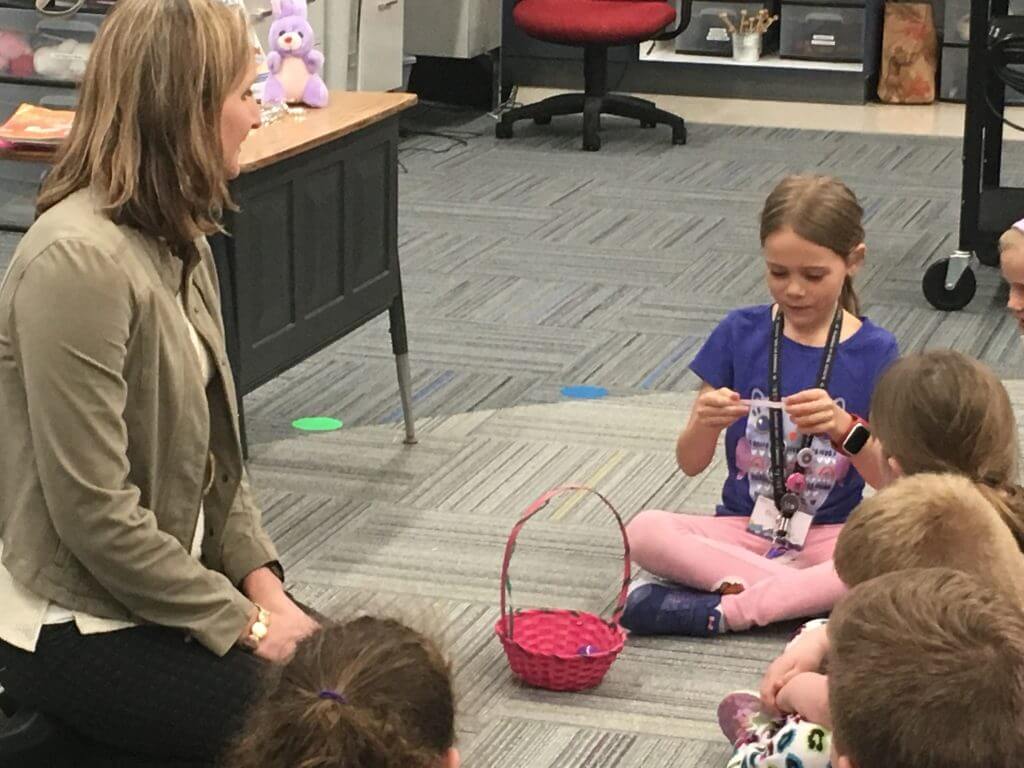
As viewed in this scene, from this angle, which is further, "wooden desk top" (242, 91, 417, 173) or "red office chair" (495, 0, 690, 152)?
"red office chair" (495, 0, 690, 152)

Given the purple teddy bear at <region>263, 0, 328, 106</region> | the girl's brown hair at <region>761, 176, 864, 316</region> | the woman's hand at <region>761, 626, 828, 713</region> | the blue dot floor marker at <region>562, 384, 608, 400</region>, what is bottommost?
the blue dot floor marker at <region>562, 384, 608, 400</region>

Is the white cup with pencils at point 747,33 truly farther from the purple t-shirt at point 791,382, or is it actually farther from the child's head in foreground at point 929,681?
the child's head in foreground at point 929,681

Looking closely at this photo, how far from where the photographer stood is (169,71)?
1.77m

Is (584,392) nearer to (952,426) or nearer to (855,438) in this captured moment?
(855,438)

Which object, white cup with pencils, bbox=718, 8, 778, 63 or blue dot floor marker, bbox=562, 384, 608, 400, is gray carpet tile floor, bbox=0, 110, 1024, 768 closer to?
blue dot floor marker, bbox=562, 384, 608, 400

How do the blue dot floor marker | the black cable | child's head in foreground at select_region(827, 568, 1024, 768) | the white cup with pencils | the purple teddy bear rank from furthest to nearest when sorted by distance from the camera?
the white cup with pencils → the black cable → the blue dot floor marker → the purple teddy bear → child's head in foreground at select_region(827, 568, 1024, 768)

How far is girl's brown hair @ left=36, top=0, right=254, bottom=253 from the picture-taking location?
5.81ft

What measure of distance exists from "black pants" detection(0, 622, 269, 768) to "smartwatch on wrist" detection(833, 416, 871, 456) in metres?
1.04

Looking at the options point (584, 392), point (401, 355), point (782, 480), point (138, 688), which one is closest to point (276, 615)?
point (138, 688)

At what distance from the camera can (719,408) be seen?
2.58 metres

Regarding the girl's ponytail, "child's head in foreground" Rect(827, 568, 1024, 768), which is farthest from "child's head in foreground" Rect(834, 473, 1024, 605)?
"child's head in foreground" Rect(827, 568, 1024, 768)

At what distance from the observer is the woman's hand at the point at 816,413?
2.47 metres

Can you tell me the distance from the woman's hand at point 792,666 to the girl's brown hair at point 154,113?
0.90 m

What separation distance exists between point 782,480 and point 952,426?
2.23 ft
